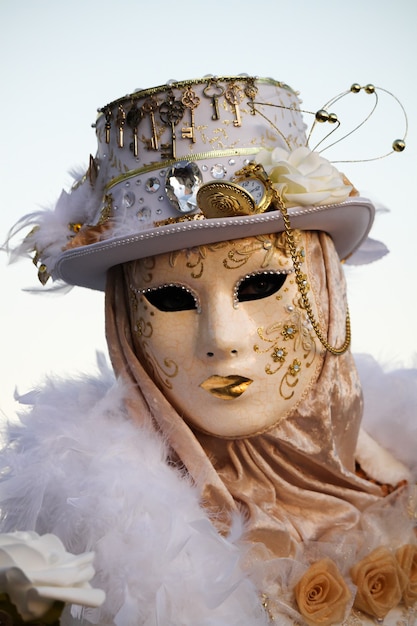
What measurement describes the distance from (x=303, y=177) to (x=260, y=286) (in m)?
0.29

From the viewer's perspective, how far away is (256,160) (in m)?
2.30

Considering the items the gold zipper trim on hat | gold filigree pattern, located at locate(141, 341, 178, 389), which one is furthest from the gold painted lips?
the gold zipper trim on hat

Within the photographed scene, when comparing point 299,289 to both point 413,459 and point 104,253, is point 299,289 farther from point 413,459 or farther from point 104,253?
point 413,459

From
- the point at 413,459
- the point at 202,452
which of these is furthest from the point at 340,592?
the point at 413,459

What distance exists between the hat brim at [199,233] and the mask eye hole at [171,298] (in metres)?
0.10

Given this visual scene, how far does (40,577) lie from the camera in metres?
1.42

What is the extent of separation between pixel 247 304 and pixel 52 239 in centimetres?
60

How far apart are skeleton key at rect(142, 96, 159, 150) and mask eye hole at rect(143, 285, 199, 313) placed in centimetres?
37

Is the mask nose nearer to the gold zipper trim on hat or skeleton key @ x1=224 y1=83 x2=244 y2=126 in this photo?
the gold zipper trim on hat

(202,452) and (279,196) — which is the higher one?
(279,196)

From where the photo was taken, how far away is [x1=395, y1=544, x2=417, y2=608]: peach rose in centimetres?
223

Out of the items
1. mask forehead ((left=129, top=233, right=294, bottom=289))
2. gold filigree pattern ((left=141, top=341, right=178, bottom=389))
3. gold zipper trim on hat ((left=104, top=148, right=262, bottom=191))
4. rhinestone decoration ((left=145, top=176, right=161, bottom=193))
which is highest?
gold zipper trim on hat ((left=104, top=148, right=262, bottom=191))

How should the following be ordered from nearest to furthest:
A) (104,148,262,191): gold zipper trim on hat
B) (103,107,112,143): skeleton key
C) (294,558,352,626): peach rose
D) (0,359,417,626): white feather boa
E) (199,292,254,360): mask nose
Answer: (0,359,417,626): white feather boa → (294,558,352,626): peach rose → (199,292,254,360): mask nose → (104,148,262,191): gold zipper trim on hat → (103,107,112,143): skeleton key

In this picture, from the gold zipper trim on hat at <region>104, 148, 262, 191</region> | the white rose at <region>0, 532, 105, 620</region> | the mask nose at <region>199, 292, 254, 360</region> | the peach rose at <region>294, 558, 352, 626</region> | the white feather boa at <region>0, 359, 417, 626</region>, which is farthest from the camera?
the gold zipper trim on hat at <region>104, 148, 262, 191</region>
